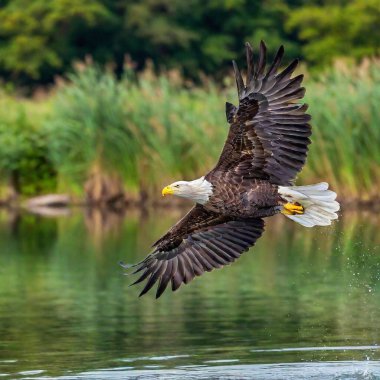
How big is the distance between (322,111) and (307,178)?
1.07 metres

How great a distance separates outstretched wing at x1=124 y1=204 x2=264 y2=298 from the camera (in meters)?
11.6

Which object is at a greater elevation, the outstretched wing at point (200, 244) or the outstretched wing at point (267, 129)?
the outstretched wing at point (267, 129)

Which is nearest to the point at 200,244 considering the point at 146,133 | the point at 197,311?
the point at 197,311

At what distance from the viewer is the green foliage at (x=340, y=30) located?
41.1 metres

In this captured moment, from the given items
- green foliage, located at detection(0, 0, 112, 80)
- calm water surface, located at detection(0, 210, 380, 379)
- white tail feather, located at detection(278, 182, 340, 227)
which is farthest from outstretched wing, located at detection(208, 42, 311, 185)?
green foliage, located at detection(0, 0, 112, 80)

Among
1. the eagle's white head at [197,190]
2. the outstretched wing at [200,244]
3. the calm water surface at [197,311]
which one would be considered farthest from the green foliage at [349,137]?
the eagle's white head at [197,190]

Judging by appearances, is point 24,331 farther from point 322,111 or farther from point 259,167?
point 322,111

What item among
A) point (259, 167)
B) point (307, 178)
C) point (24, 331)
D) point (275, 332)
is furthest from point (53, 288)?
point (307, 178)

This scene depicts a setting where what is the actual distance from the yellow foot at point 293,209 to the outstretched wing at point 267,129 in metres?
0.18

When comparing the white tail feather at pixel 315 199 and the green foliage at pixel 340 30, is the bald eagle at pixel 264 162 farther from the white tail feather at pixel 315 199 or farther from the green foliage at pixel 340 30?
the green foliage at pixel 340 30

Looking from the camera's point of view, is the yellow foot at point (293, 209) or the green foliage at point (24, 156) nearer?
Result: the yellow foot at point (293, 209)

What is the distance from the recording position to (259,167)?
10.9 meters

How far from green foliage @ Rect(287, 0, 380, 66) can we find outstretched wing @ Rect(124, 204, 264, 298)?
95.5 feet

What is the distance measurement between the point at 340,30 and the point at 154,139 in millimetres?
17854
